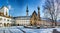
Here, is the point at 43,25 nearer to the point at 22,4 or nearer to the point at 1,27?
the point at 22,4

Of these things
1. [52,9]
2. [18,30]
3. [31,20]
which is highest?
[52,9]

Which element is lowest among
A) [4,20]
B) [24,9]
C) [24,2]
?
[4,20]

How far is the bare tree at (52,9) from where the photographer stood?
1.86m

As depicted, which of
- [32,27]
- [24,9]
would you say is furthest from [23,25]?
[24,9]

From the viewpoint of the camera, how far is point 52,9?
1.88 metres

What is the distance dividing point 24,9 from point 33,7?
0.56ft

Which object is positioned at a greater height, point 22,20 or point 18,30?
point 22,20

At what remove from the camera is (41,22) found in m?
1.87

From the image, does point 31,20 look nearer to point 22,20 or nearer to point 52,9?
point 22,20

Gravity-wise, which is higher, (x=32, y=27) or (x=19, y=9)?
(x=19, y=9)

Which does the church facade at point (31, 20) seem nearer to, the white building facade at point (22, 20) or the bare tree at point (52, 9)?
the white building facade at point (22, 20)

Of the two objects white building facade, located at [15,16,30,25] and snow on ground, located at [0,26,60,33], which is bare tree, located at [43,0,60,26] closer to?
snow on ground, located at [0,26,60,33]

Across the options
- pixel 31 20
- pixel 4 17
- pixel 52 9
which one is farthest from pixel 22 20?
pixel 52 9

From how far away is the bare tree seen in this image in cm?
186
